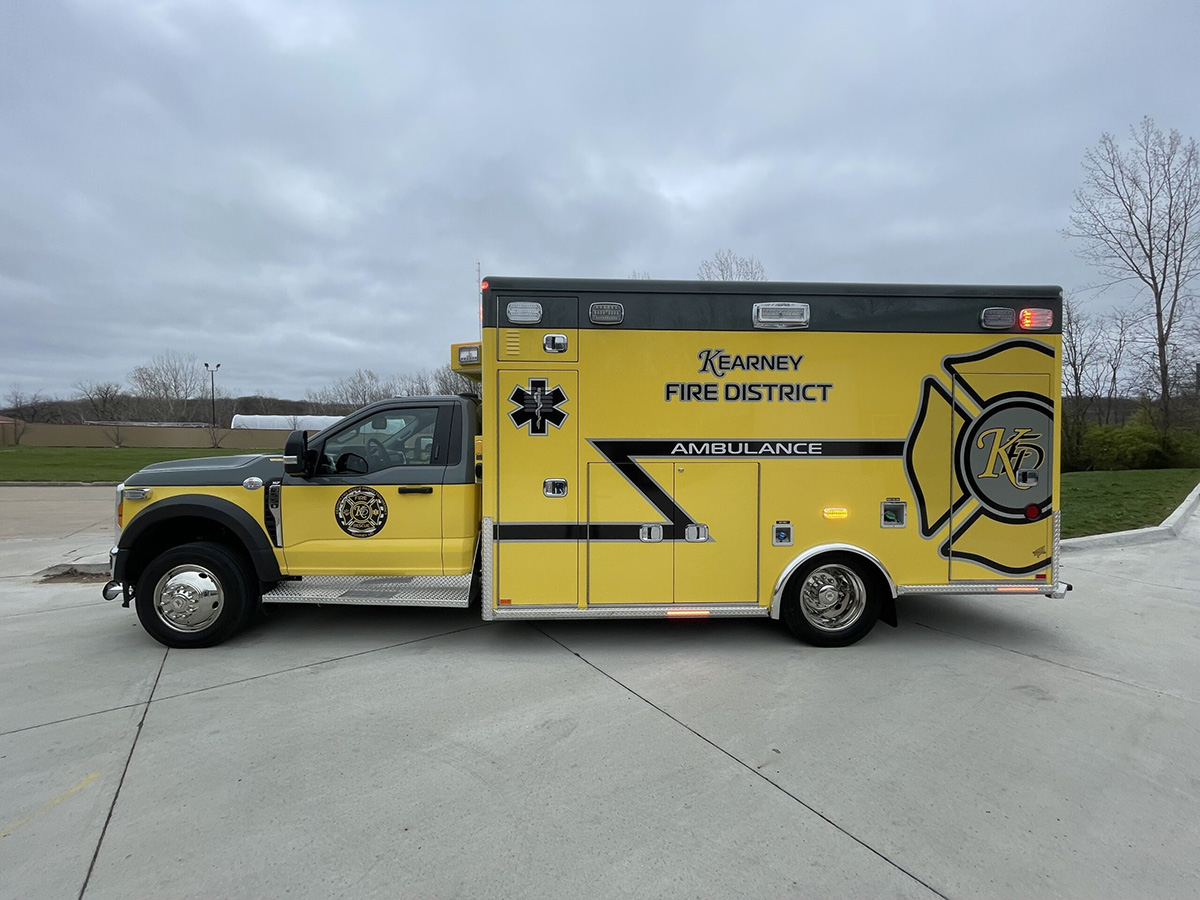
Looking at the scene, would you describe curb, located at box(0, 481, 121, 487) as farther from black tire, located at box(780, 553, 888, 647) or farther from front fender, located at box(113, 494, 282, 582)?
black tire, located at box(780, 553, 888, 647)

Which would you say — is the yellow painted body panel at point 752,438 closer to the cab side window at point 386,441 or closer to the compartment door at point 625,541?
the compartment door at point 625,541

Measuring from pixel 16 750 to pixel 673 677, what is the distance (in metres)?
3.89

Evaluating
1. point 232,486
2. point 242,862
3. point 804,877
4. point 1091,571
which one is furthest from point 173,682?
point 1091,571

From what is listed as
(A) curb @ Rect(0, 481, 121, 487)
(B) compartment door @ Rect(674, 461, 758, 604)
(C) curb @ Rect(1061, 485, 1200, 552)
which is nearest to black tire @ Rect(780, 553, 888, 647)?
(B) compartment door @ Rect(674, 461, 758, 604)

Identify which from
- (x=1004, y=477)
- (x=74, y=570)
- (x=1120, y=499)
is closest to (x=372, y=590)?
(x=1004, y=477)

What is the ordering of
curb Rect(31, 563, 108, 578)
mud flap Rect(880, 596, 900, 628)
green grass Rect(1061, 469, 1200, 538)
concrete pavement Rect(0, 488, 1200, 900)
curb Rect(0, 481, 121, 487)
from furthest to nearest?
1. curb Rect(0, 481, 121, 487)
2. green grass Rect(1061, 469, 1200, 538)
3. curb Rect(31, 563, 108, 578)
4. mud flap Rect(880, 596, 900, 628)
5. concrete pavement Rect(0, 488, 1200, 900)

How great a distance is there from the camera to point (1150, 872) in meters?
2.41

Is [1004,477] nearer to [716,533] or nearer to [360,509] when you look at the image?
[716,533]

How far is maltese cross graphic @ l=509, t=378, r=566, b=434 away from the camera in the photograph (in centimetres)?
445

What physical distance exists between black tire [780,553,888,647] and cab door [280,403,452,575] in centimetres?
293

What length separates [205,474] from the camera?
15.6 ft

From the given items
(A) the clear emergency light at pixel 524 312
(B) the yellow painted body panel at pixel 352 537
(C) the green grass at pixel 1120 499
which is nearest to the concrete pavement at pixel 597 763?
(B) the yellow painted body panel at pixel 352 537

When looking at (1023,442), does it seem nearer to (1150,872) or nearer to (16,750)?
(1150,872)

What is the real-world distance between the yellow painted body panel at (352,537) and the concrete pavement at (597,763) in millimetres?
681
